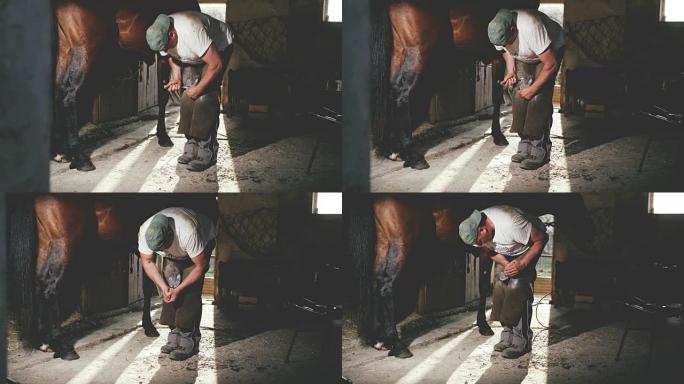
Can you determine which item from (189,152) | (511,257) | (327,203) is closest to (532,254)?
(511,257)

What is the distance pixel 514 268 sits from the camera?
18.1 ft

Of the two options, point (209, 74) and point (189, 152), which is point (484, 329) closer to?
point (189, 152)

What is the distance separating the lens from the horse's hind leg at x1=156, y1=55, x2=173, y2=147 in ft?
18.3

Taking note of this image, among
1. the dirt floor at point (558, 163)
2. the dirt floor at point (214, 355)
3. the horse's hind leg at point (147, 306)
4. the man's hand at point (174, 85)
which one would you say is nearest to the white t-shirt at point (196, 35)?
the man's hand at point (174, 85)

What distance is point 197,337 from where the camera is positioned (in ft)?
18.4

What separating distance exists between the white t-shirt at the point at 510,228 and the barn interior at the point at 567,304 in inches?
1.9

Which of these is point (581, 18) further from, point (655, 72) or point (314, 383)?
point (314, 383)

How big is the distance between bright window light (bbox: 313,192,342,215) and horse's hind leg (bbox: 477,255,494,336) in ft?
2.32

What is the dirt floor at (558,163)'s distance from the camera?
5.54 meters

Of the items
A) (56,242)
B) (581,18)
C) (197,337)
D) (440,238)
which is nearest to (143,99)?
(56,242)

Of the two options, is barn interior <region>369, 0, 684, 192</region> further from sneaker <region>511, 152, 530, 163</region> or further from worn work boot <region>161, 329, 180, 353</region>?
worn work boot <region>161, 329, 180, 353</region>

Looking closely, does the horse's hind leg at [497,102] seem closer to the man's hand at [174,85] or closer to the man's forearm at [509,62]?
the man's forearm at [509,62]

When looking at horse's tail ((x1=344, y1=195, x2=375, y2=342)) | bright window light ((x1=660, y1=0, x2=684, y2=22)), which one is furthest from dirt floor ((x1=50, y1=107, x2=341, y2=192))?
bright window light ((x1=660, y1=0, x2=684, y2=22))

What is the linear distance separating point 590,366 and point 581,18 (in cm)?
161
